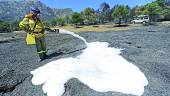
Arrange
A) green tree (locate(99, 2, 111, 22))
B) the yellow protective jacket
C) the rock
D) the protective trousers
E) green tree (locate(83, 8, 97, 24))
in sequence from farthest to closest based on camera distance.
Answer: green tree (locate(99, 2, 111, 22)), green tree (locate(83, 8, 97, 24)), the protective trousers, the yellow protective jacket, the rock

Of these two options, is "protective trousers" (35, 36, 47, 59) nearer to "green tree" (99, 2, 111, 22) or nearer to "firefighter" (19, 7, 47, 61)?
"firefighter" (19, 7, 47, 61)

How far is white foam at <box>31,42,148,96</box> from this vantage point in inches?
309

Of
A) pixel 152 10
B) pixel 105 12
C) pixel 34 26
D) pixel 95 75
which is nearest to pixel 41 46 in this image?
pixel 34 26

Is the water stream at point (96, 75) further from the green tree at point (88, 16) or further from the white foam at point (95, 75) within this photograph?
the green tree at point (88, 16)

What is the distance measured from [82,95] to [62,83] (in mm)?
810

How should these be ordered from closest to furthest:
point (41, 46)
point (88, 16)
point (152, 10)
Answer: point (41, 46)
point (152, 10)
point (88, 16)

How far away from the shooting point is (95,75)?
28.0 feet

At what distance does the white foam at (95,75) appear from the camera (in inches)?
309

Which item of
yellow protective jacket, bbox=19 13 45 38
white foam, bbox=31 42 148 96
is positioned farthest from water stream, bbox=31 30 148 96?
yellow protective jacket, bbox=19 13 45 38

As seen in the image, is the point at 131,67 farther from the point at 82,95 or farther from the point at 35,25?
the point at 35,25

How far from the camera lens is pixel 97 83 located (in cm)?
802

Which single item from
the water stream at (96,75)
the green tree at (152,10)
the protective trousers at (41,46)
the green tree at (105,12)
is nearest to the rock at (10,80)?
the water stream at (96,75)

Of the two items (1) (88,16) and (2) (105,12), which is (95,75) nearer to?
(1) (88,16)

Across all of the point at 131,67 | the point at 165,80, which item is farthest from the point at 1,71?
the point at 165,80
